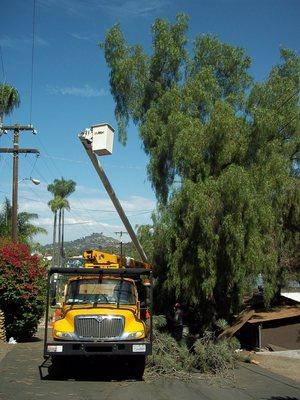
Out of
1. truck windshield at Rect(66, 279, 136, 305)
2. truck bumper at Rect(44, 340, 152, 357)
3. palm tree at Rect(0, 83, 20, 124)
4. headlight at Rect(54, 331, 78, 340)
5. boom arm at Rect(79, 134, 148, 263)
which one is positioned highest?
palm tree at Rect(0, 83, 20, 124)

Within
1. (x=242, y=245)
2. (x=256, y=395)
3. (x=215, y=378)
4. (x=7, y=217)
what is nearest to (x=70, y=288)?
(x=215, y=378)

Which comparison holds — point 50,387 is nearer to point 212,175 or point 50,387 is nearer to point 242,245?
point 242,245

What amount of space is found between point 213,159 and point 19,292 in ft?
27.0

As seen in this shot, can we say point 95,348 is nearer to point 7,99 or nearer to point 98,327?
point 98,327

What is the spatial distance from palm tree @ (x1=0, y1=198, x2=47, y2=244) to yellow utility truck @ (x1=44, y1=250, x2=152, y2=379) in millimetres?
22432

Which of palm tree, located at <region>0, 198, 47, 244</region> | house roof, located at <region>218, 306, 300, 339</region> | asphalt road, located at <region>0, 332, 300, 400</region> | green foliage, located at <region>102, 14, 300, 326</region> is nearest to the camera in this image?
asphalt road, located at <region>0, 332, 300, 400</region>

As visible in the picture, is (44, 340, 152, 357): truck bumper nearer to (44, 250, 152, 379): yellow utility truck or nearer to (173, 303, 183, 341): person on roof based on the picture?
(44, 250, 152, 379): yellow utility truck

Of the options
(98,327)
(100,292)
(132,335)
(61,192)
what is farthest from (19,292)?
(61,192)

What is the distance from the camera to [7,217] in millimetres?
36219

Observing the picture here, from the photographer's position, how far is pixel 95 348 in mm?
11289

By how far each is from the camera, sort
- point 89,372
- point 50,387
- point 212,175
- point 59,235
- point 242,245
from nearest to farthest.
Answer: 1. point 50,387
2. point 89,372
3. point 242,245
4. point 212,175
5. point 59,235

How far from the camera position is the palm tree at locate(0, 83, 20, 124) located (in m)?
28.8

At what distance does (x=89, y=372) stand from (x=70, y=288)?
2029 millimetres

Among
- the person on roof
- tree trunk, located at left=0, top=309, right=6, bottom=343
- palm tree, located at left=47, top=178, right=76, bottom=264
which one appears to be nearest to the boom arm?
the person on roof
